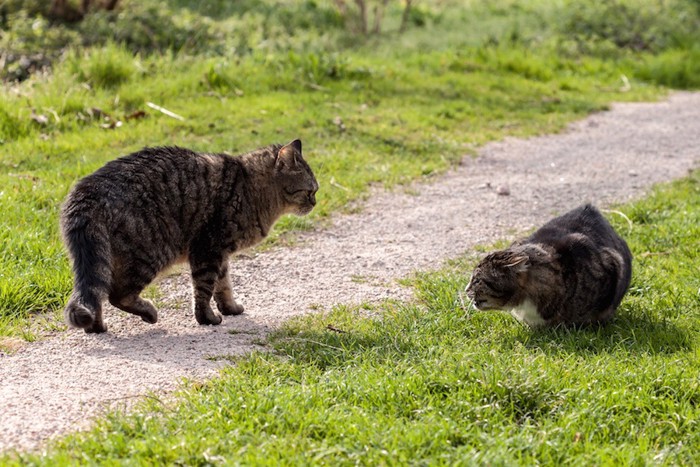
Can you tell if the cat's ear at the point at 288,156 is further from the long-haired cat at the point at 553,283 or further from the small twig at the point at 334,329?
the long-haired cat at the point at 553,283

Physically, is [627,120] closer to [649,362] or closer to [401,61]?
A: [401,61]

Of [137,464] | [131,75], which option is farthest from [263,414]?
[131,75]

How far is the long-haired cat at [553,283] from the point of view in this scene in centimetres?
529

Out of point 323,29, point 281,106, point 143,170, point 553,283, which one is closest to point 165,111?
point 281,106

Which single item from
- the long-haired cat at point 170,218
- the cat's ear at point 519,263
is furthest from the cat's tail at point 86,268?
the cat's ear at point 519,263

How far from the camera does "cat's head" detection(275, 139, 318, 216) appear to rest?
5992 mm

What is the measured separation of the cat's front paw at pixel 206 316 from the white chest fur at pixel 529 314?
6.50ft

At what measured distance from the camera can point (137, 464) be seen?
11.4ft

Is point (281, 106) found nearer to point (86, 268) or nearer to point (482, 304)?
point (482, 304)

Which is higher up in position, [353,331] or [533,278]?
[533,278]

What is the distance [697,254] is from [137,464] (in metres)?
4.95

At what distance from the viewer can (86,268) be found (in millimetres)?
4785

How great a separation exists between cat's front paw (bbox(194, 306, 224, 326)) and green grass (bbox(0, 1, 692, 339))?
102 cm

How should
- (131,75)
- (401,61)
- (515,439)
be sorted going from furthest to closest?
(401,61), (131,75), (515,439)
